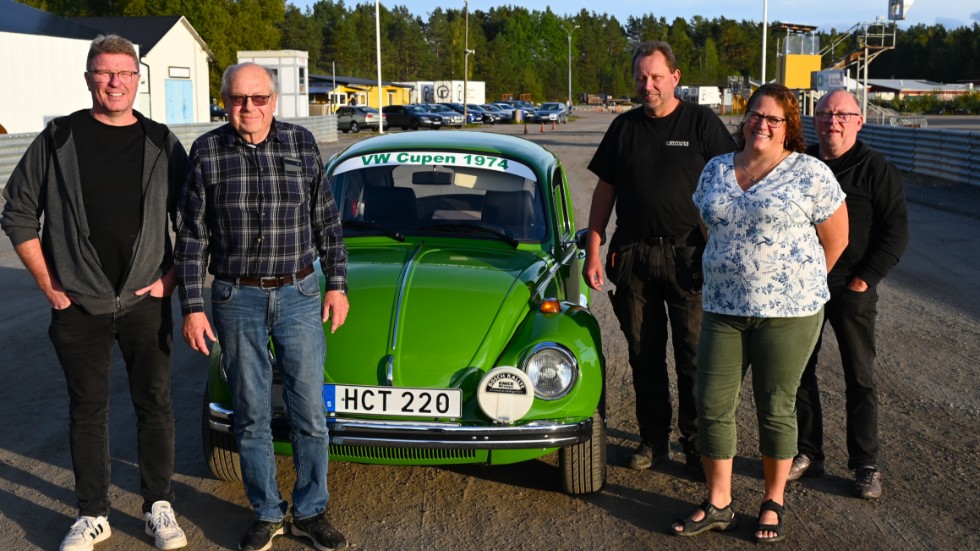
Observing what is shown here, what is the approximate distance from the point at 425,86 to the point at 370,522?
328ft

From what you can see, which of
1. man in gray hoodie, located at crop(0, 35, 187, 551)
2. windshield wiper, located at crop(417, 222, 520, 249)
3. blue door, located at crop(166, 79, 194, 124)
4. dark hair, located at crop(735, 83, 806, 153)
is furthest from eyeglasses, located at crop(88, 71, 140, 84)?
blue door, located at crop(166, 79, 194, 124)

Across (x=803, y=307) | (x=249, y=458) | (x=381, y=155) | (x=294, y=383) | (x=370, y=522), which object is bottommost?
(x=370, y=522)

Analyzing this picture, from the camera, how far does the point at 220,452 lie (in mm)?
4926

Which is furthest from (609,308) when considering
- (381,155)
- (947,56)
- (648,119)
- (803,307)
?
(947,56)

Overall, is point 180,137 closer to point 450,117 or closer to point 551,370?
point 551,370

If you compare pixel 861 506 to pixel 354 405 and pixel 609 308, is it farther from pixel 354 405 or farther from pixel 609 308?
pixel 609 308

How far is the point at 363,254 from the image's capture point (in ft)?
18.8

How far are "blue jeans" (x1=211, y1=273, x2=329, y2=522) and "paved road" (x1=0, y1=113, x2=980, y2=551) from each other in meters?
0.27

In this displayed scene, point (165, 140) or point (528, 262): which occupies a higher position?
point (165, 140)

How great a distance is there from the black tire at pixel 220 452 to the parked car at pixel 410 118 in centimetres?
5253

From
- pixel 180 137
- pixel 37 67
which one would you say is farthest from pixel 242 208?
pixel 37 67

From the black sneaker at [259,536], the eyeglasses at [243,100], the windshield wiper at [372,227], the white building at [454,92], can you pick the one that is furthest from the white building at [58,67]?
the white building at [454,92]

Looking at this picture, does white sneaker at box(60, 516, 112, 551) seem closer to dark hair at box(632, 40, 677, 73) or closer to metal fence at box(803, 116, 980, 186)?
dark hair at box(632, 40, 677, 73)

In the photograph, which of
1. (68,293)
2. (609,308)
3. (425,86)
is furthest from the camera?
(425,86)
